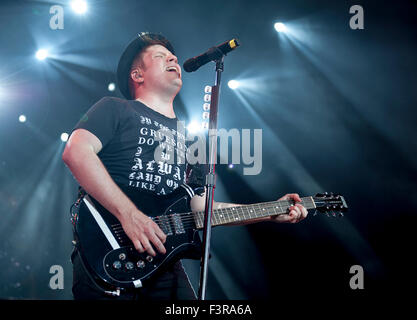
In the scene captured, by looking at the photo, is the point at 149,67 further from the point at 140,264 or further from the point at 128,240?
the point at 140,264

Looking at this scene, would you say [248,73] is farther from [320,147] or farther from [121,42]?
[121,42]

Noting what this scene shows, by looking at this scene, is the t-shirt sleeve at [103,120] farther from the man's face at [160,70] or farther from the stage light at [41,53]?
the stage light at [41,53]

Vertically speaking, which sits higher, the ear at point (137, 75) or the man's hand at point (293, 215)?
the ear at point (137, 75)

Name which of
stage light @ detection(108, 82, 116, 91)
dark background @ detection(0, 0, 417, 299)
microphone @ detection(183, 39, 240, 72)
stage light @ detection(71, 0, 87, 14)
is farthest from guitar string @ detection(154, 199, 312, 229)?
stage light @ detection(71, 0, 87, 14)

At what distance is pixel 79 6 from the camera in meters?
3.69

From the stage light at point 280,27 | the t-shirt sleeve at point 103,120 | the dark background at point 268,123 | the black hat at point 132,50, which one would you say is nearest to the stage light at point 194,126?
the dark background at point 268,123

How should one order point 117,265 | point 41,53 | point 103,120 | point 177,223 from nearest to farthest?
1. point 117,265
2. point 177,223
3. point 103,120
4. point 41,53

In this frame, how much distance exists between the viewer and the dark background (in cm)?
362

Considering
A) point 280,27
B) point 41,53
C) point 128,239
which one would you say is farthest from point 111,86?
point 128,239

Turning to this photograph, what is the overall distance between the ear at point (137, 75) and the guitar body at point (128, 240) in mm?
1125

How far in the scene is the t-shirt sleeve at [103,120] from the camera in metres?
2.06

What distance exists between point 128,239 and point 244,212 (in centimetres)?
83

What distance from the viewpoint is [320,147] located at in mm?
3900
